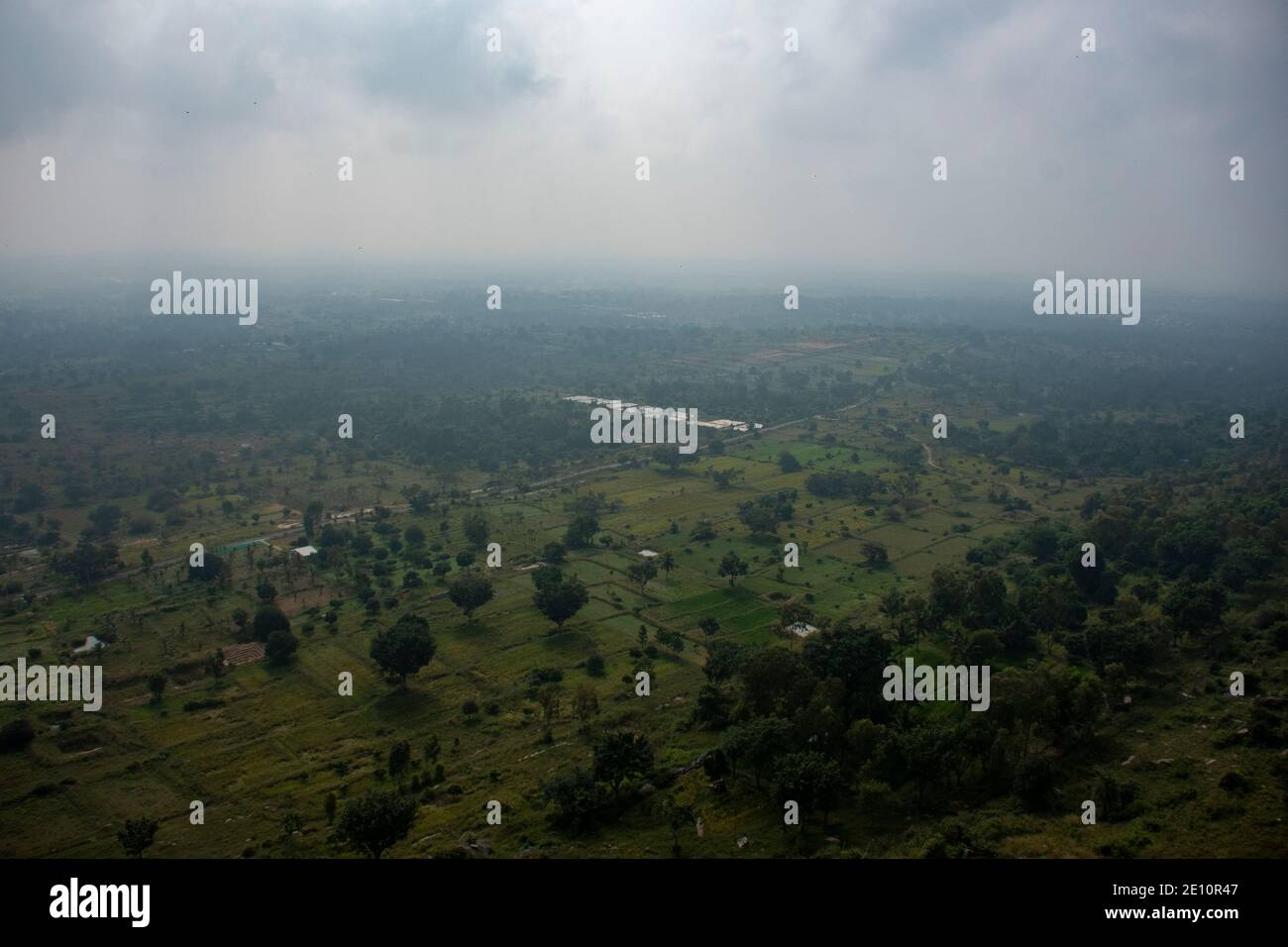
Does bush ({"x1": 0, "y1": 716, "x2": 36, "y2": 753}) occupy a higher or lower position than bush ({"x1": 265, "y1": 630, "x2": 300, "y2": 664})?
lower

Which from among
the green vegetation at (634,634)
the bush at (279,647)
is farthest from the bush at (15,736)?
the bush at (279,647)

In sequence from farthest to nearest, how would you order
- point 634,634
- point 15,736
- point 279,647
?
point 634,634, point 279,647, point 15,736

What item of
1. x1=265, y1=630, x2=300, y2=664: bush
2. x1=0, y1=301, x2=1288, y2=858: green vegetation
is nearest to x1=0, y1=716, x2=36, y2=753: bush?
x1=0, y1=301, x2=1288, y2=858: green vegetation

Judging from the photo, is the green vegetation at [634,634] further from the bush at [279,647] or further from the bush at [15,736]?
the bush at [279,647]

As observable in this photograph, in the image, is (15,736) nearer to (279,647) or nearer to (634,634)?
(279,647)

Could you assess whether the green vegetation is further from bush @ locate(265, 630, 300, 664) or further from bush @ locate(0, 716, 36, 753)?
bush @ locate(265, 630, 300, 664)

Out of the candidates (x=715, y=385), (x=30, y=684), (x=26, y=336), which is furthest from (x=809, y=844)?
(x=26, y=336)

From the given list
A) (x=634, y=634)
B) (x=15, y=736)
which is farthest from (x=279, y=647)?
(x=634, y=634)

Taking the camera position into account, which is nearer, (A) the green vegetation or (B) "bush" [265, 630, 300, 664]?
(A) the green vegetation

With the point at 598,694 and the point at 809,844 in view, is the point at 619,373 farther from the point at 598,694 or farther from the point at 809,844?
the point at 809,844

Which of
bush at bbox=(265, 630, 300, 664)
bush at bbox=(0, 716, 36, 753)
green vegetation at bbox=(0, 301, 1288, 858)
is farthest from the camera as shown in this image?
bush at bbox=(265, 630, 300, 664)

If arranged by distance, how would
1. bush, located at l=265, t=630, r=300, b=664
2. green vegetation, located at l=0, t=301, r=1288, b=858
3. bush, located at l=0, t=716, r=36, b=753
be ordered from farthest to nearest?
bush, located at l=265, t=630, r=300, b=664, bush, located at l=0, t=716, r=36, b=753, green vegetation, located at l=0, t=301, r=1288, b=858
